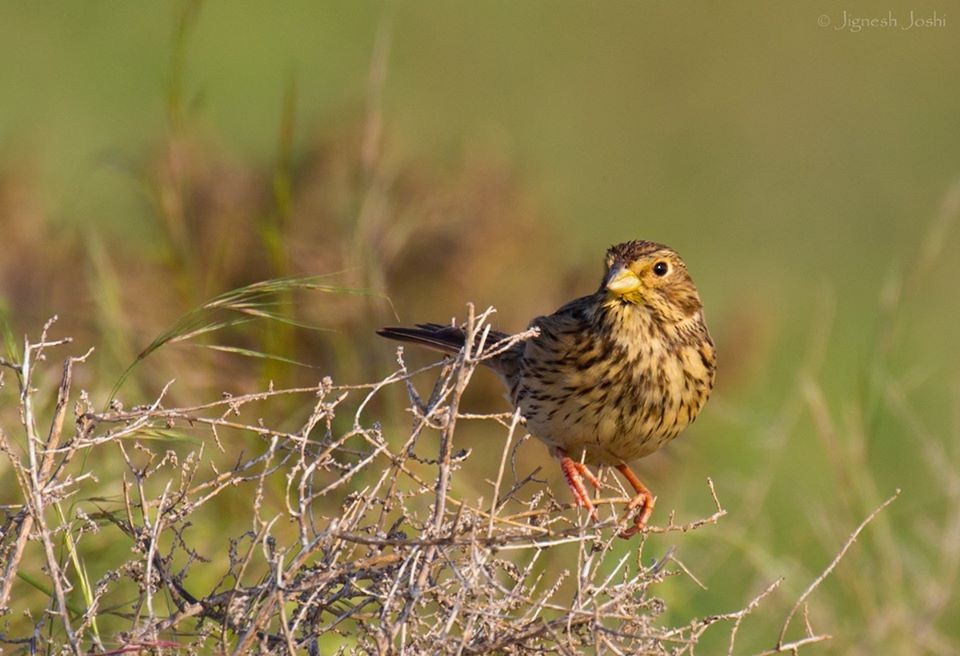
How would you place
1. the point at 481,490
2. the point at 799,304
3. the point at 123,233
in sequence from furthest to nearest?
the point at 799,304, the point at 123,233, the point at 481,490

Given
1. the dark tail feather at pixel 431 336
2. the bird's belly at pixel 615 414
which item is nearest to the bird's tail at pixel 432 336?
the dark tail feather at pixel 431 336

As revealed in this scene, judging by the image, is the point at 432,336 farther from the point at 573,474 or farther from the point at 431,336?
the point at 573,474

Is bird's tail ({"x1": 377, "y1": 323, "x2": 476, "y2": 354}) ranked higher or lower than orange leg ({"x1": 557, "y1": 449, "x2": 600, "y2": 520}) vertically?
higher

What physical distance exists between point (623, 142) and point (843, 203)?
2206mm

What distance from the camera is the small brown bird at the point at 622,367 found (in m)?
4.75

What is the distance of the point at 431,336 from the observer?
5039 mm

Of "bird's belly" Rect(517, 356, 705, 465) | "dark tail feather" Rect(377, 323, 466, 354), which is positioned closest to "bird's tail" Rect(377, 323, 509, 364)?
"dark tail feather" Rect(377, 323, 466, 354)

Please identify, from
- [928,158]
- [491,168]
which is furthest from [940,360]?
[928,158]

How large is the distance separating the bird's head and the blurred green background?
A: 0.66 m

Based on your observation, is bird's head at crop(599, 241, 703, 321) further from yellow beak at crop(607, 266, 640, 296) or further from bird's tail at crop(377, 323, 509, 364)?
bird's tail at crop(377, 323, 509, 364)

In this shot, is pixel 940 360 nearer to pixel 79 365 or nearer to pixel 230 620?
pixel 79 365

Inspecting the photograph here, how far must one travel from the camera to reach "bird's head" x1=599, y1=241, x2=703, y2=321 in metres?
4.80

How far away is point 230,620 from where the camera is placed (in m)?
3.02

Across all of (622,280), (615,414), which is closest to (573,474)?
(615,414)
